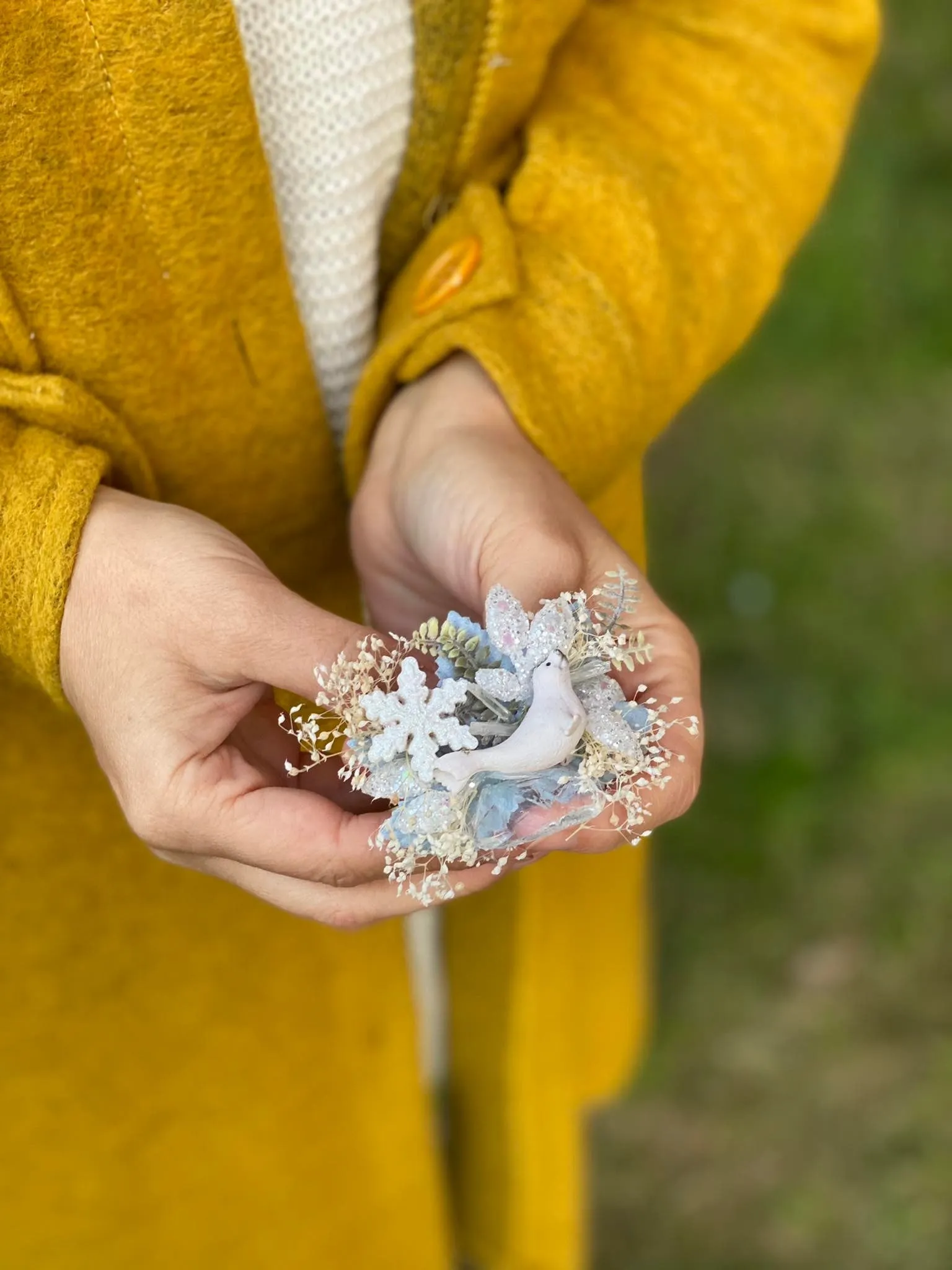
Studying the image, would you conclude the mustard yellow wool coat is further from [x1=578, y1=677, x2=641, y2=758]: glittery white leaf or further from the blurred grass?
the blurred grass

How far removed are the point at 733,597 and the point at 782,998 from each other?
0.72 meters

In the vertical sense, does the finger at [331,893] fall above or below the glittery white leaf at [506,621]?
below

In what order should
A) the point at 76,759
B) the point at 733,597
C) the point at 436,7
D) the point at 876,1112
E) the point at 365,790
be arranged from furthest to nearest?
1. the point at 733,597
2. the point at 876,1112
3. the point at 76,759
4. the point at 436,7
5. the point at 365,790

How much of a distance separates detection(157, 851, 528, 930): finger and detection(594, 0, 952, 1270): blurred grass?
1284mm

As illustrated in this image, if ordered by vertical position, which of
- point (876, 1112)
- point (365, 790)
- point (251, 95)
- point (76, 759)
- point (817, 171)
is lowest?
point (876, 1112)

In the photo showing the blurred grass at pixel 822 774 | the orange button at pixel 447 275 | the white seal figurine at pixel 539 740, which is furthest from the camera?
the blurred grass at pixel 822 774

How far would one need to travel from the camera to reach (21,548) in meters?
0.64

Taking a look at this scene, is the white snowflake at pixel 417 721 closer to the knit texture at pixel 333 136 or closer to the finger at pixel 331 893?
the finger at pixel 331 893

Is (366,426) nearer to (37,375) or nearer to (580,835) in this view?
(37,375)

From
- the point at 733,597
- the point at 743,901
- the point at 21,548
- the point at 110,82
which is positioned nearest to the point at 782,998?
the point at 743,901

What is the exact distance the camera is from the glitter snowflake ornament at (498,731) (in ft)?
1.92

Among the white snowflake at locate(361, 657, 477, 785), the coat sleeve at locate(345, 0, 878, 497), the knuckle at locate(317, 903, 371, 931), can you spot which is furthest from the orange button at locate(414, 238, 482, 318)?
the knuckle at locate(317, 903, 371, 931)

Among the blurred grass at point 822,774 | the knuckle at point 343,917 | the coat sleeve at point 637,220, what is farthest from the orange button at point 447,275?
the blurred grass at point 822,774

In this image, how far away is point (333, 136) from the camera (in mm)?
720
